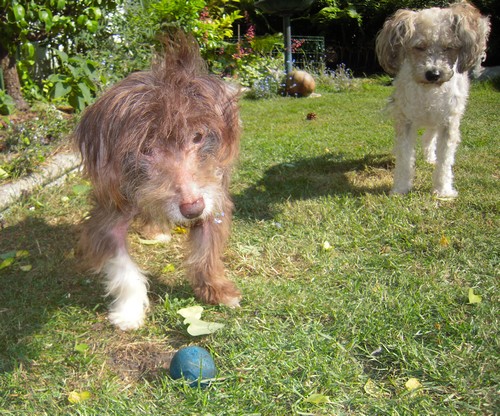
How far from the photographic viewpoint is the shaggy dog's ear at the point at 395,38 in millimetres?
4252

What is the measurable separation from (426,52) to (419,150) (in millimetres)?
1873

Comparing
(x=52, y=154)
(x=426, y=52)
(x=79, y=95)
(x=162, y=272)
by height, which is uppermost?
(x=426, y=52)

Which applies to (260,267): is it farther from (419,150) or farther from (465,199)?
(419,150)

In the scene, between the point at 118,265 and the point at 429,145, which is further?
the point at 429,145

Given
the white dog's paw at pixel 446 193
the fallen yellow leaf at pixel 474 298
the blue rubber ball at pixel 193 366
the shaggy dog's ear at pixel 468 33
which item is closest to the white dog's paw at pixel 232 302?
the blue rubber ball at pixel 193 366

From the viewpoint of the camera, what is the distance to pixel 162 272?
3.42 metres

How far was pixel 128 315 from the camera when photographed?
2.73 m

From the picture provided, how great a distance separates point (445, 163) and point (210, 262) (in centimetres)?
257

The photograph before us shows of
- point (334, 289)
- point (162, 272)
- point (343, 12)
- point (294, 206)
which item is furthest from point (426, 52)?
point (343, 12)

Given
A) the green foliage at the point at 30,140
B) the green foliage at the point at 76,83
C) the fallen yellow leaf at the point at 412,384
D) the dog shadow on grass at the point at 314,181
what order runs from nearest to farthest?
the fallen yellow leaf at the point at 412,384 < the dog shadow on grass at the point at 314,181 < the green foliage at the point at 30,140 < the green foliage at the point at 76,83

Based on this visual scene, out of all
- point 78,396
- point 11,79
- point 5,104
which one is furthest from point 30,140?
point 78,396

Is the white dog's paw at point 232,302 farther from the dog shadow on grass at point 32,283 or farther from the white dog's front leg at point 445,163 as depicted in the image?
the white dog's front leg at point 445,163

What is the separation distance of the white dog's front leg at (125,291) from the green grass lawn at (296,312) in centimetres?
7

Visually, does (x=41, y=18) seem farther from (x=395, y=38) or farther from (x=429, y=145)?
(x=429, y=145)
